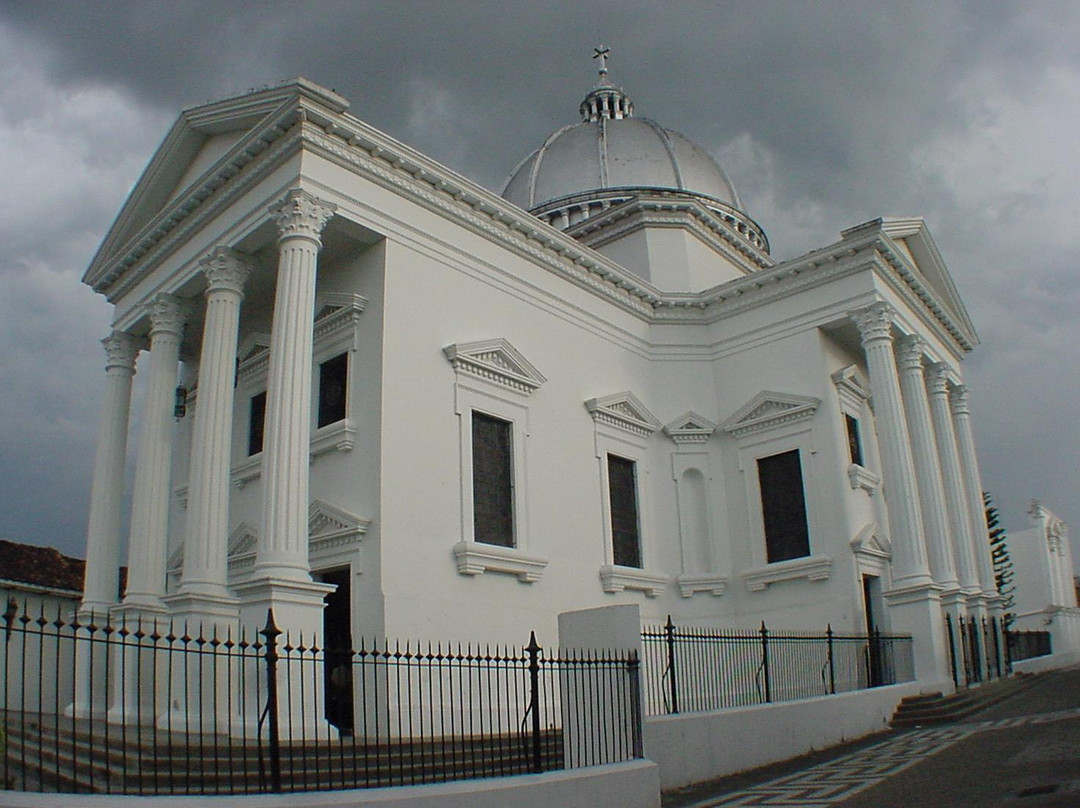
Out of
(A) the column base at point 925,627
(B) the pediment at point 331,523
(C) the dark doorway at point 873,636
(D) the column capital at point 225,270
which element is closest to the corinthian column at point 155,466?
(D) the column capital at point 225,270

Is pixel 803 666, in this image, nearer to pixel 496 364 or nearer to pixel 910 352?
pixel 496 364

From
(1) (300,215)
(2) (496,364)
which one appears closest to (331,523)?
(2) (496,364)

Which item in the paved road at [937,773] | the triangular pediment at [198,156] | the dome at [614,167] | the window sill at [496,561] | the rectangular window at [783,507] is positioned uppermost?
the dome at [614,167]

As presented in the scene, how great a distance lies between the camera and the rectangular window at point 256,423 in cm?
1722

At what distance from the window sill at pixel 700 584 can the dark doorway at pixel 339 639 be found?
7383 mm

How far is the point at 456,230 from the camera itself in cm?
1677

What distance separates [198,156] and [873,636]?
13.9m

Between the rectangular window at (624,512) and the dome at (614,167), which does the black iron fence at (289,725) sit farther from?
the dome at (614,167)

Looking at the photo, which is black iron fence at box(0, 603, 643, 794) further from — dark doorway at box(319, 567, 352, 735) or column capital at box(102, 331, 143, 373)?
column capital at box(102, 331, 143, 373)

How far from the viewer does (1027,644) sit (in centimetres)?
2697

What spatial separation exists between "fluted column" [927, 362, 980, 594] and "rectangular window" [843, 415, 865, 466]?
3646 millimetres

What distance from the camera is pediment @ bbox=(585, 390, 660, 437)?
18911 millimetres

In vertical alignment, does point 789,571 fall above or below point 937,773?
above

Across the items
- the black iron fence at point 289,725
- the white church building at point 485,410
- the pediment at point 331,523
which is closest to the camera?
the black iron fence at point 289,725
